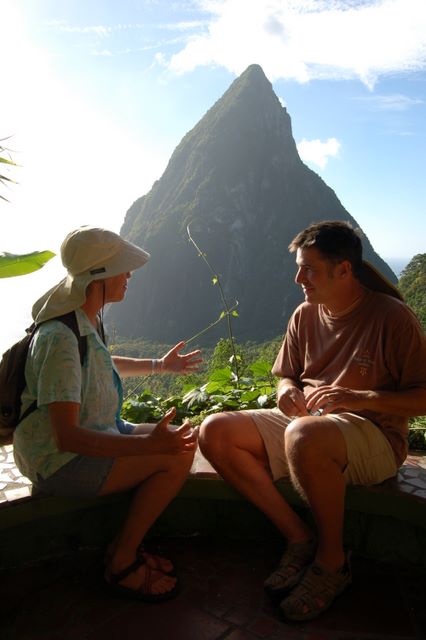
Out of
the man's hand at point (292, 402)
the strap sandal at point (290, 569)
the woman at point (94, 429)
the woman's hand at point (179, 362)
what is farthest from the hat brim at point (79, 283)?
the strap sandal at point (290, 569)

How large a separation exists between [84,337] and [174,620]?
1081mm

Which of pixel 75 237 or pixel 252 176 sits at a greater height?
pixel 252 176

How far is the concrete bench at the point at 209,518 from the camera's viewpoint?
2102 mm

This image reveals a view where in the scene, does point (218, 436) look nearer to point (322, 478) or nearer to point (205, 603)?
point (322, 478)

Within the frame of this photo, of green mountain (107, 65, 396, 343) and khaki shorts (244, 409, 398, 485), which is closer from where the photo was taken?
khaki shorts (244, 409, 398, 485)

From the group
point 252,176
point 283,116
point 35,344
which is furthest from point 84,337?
point 283,116

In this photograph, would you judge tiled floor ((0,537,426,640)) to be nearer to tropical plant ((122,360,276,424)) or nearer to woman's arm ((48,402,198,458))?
woman's arm ((48,402,198,458))

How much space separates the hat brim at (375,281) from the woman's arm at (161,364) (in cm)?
90

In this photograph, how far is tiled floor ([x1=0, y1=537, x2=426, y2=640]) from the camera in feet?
5.87

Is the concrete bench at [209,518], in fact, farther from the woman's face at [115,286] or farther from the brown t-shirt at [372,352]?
the woman's face at [115,286]

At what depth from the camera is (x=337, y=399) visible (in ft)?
6.57

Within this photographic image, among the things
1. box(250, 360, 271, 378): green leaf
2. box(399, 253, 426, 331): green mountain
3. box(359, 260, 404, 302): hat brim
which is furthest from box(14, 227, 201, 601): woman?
box(399, 253, 426, 331): green mountain

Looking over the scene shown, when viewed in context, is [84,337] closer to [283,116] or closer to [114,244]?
[114,244]

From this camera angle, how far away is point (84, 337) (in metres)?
1.89
